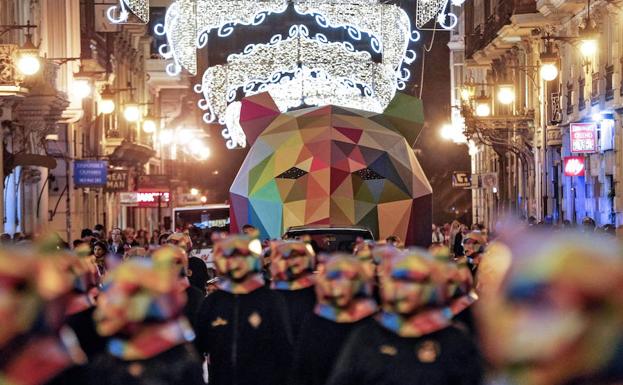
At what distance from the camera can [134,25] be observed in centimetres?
6212

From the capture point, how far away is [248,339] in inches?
410

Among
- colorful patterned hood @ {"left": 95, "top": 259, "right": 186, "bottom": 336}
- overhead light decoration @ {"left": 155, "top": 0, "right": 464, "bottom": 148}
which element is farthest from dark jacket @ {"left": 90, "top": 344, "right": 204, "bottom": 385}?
overhead light decoration @ {"left": 155, "top": 0, "right": 464, "bottom": 148}

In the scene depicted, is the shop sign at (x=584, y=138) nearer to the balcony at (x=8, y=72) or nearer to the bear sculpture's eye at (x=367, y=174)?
the bear sculpture's eye at (x=367, y=174)

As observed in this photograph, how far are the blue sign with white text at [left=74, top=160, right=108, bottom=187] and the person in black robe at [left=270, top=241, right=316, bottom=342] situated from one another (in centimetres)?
2981

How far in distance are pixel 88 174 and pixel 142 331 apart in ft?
112

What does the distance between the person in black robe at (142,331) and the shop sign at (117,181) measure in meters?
38.9

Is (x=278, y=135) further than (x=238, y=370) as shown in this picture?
Yes

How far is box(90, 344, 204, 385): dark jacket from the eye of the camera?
7.15m

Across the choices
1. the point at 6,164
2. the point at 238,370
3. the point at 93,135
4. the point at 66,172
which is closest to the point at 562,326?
the point at 238,370

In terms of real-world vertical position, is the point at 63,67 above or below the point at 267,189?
above

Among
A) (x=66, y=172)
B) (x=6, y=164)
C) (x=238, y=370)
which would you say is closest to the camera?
(x=238, y=370)

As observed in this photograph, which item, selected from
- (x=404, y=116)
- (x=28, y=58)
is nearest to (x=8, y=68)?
(x=28, y=58)

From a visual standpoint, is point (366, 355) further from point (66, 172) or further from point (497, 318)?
point (66, 172)

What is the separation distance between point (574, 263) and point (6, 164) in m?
29.3
